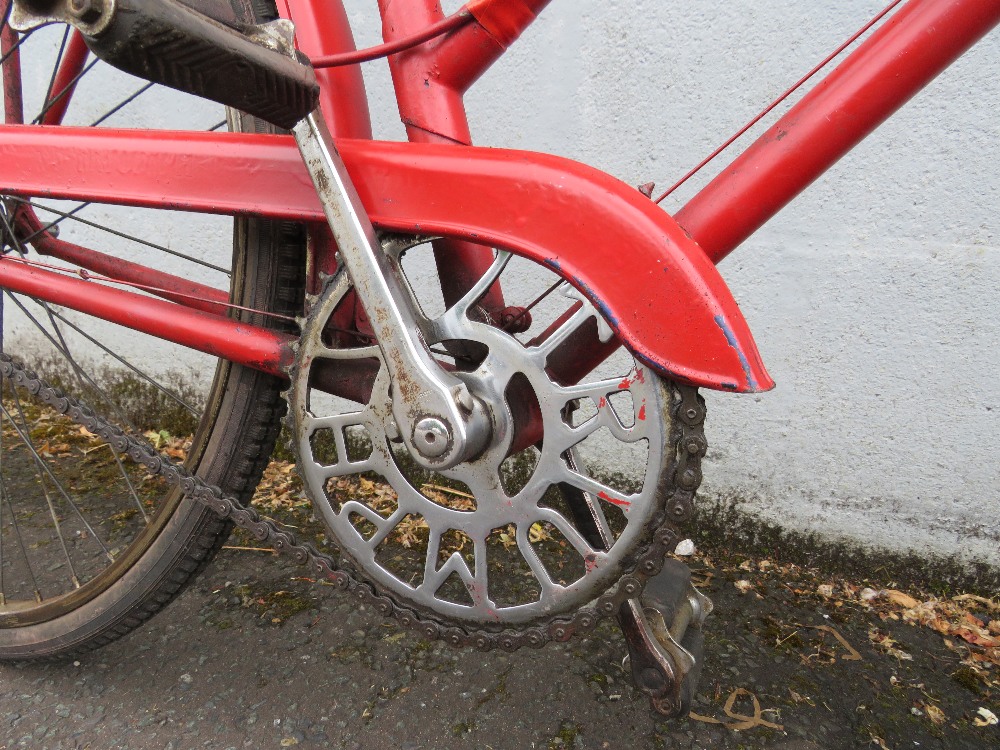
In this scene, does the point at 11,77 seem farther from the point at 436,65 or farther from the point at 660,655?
the point at 660,655

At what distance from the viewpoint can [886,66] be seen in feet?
2.81

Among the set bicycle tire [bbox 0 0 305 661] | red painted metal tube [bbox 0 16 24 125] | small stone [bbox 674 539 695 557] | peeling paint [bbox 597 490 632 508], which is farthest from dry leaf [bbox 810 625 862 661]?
red painted metal tube [bbox 0 16 24 125]

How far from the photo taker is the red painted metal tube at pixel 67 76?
4.88 feet

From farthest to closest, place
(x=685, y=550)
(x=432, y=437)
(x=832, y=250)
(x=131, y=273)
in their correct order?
(x=685, y=550)
(x=832, y=250)
(x=131, y=273)
(x=432, y=437)

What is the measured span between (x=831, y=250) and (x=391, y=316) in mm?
1180

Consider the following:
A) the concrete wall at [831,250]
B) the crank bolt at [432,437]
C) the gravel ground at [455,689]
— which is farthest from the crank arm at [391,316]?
the concrete wall at [831,250]

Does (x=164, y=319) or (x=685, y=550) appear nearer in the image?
(x=164, y=319)

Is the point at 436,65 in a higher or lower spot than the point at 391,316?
higher

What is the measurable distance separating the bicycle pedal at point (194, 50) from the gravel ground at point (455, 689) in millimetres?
1026

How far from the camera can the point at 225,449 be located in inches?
46.2

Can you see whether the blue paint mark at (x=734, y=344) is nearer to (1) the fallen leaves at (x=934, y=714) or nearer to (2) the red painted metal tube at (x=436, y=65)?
(2) the red painted metal tube at (x=436, y=65)

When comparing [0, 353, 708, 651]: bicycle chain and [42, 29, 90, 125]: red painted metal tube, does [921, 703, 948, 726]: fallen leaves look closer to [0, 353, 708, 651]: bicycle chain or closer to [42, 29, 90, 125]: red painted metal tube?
[0, 353, 708, 651]: bicycle chain

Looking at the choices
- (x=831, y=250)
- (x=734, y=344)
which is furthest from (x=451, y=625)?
(x=831, y=250)

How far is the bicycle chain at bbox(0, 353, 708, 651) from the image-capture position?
850 mm
